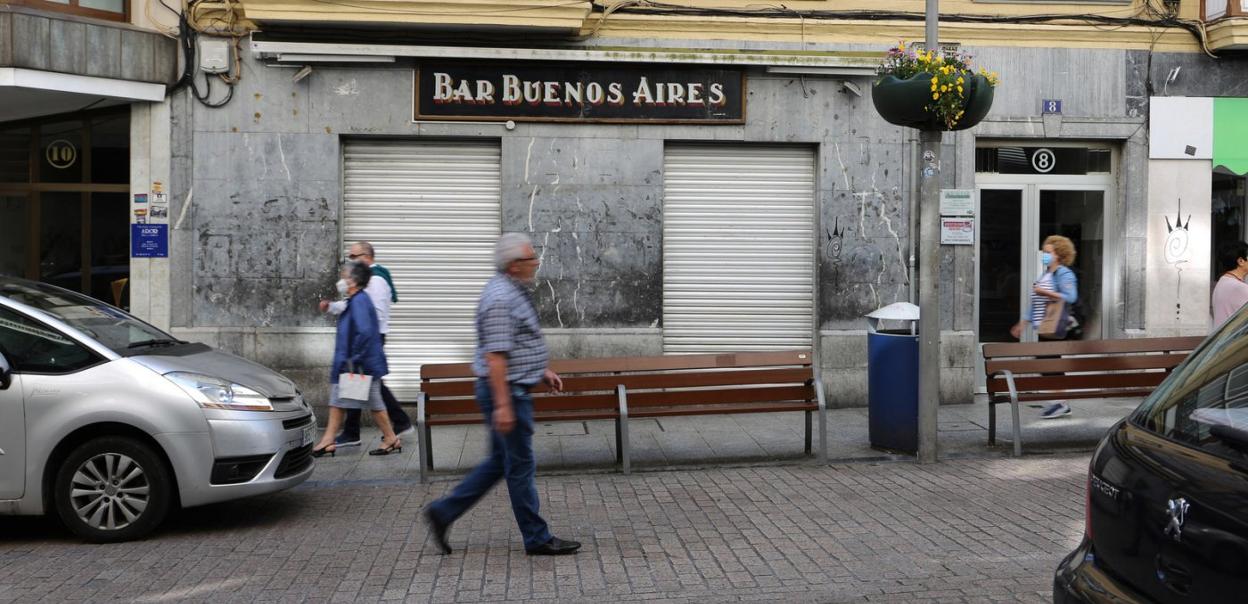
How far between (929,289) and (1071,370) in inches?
67.3

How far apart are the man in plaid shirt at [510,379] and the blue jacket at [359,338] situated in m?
3.39

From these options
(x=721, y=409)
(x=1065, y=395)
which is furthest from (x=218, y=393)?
(x=1065, y=395)

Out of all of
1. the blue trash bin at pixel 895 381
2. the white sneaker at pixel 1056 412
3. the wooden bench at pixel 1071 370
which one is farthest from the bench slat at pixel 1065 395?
the white sneaker at pixel 1056 412

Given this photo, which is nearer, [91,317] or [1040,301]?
[91,317]

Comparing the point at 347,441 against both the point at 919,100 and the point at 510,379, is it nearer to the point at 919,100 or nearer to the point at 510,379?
the point at 510,379

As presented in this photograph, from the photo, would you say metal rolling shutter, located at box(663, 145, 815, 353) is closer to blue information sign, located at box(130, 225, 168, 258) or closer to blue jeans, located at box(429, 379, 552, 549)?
blue information sign, located at box(130, 225, 168, 258)

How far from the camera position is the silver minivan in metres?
6.50

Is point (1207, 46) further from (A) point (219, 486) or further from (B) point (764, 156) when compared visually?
(A) point (219, 486)

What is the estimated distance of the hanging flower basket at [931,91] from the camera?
8359 mm

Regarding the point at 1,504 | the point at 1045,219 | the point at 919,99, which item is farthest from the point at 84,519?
the point at 1045,219

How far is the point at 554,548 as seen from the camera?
19.9 feet

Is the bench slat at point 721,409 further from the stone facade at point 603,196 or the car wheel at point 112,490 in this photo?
the car wheel at point 112,490

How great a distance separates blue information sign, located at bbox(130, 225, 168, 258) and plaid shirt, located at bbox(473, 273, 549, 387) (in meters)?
6.97

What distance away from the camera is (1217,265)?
43.8 ft
